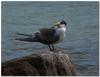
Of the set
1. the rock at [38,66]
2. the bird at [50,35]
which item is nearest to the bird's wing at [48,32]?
the bird at [50,35]

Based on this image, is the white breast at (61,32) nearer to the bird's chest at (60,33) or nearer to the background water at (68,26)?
the bird's chest at (60,33)

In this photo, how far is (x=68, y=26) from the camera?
2639 millimetres

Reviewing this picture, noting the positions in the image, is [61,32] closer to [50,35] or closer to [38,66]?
[50,35]

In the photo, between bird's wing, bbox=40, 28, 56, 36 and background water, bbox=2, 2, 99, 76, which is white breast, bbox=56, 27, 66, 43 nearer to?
bird's wing, bbox=40, 28, 56, 36

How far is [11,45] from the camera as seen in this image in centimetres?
261

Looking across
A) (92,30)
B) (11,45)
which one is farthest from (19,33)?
(92,30)

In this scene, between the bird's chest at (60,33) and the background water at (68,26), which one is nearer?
the bird's chest at (60,33)

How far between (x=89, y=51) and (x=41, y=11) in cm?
59

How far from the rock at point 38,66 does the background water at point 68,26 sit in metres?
0.24

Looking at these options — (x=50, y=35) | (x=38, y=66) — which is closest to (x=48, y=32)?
(x=50, y=35)

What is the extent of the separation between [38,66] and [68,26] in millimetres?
572

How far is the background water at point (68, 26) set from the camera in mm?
2561

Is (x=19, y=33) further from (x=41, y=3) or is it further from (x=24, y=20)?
(x=41, y=3)

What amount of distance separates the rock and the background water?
0.78 feet
